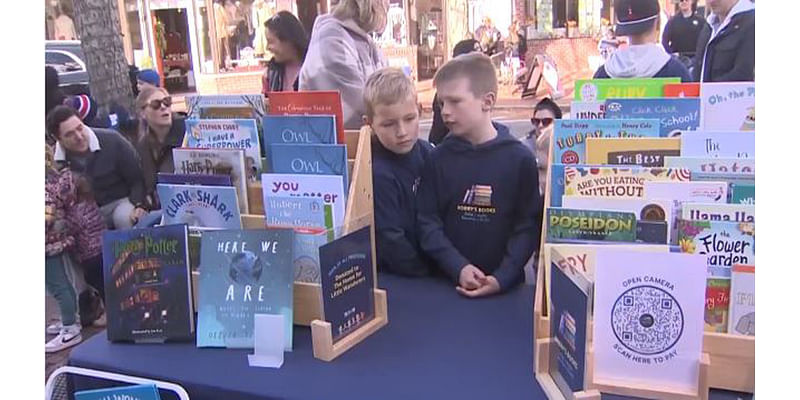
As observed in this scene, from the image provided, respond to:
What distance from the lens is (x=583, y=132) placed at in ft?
5.20

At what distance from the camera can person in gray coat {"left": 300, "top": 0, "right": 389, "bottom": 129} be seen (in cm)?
281

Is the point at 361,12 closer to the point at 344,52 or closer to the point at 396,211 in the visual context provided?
the point at 344,52

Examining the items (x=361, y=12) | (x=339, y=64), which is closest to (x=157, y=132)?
(x=339, y=64)

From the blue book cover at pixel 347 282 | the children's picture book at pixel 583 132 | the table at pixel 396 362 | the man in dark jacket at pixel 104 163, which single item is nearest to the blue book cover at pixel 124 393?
the table at pixel 396 362

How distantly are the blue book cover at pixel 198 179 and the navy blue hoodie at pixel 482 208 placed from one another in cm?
54

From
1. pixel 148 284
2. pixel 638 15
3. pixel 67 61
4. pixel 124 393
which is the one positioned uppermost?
pixel 67 61

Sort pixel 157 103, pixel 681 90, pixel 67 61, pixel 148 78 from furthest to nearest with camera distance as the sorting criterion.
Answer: pixel 67 61
pixel 148 78
pixel 157 103
pixel 681 90

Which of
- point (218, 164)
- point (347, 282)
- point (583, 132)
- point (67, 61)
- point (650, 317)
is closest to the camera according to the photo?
point (650, 317)

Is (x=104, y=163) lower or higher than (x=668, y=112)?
lower

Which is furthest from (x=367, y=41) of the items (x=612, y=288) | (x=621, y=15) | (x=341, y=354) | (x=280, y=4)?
(x=280, y=4)

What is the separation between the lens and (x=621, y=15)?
3057 mm

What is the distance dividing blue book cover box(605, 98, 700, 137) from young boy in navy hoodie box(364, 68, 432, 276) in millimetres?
588

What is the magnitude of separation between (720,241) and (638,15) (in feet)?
6.73

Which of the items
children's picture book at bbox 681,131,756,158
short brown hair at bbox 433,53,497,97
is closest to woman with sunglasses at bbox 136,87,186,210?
short brown hair at bbox 433,53,497,97
